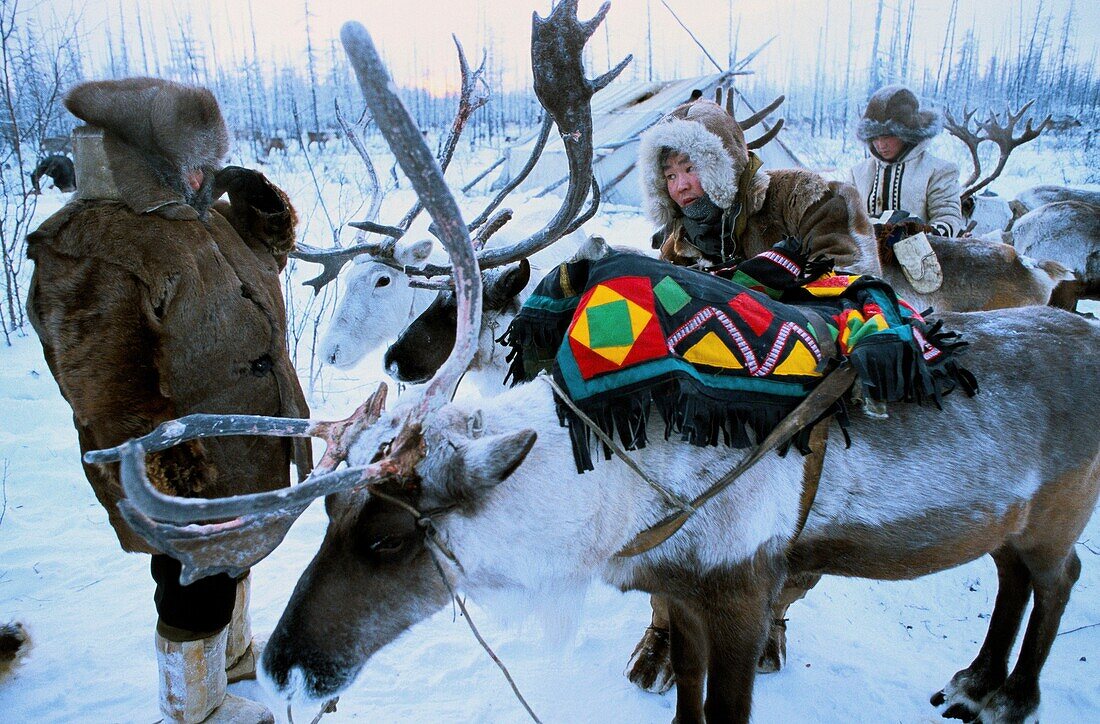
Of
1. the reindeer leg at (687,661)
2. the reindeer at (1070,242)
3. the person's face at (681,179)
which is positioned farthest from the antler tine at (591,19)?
the reindeer at (1070,242)

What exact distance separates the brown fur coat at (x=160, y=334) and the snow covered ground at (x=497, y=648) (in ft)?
3.37

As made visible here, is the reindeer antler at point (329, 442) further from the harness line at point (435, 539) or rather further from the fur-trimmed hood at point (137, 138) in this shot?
the fur-trimmed hood at point (137, 138)

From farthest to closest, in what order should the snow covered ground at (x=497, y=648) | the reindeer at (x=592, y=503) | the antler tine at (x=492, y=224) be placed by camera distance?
1. the antler tine at (x=492, y=224)
2. the snow covered ground at (x=497, y=648)
3. the reindeer at (x=592, y=503)

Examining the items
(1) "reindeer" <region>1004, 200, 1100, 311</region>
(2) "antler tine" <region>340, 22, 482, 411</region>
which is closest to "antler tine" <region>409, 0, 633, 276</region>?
(2) "antler tine" <region>340, 22, 482, 411</region>

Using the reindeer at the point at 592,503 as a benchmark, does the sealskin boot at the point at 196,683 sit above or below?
below

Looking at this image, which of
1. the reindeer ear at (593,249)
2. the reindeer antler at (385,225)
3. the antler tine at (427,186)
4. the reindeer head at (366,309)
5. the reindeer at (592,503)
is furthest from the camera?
the reindeer head at (366,309)

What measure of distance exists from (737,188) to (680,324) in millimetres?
1374

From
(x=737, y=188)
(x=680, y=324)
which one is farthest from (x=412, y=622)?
(x=737, y=188)

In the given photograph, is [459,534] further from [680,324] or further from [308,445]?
[308,445]

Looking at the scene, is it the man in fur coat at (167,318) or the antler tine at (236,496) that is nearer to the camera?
the antler tine at (236,496)

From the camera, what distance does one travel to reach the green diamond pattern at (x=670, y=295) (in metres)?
1.64

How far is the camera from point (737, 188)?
8.98ft

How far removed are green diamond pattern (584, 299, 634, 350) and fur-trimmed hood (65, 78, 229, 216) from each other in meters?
1.33

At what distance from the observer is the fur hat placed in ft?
13.5
